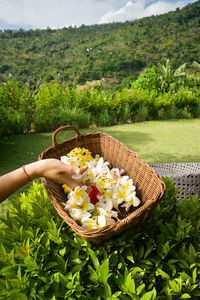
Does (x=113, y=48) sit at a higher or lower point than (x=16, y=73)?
higher

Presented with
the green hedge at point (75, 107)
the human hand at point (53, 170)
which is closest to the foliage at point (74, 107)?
the green hedge at point (75, 107)

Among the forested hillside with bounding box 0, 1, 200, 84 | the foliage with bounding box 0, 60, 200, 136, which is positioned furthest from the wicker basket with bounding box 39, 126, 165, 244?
the forested hillside with bounding box 0, 1, 200, 84

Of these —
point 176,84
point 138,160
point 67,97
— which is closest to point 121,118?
point 67,97

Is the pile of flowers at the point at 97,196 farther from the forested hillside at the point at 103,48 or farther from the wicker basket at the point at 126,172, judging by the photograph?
the forested hillside at the point at 103,48

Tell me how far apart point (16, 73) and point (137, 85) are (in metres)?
21.4

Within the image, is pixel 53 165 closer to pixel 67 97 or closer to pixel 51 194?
pixel 51 194

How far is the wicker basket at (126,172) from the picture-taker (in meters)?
0.97

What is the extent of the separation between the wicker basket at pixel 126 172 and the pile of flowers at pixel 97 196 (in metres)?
0.06

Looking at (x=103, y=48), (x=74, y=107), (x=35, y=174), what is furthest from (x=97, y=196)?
(x=103, y=48)

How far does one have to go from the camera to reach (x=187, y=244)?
126cm

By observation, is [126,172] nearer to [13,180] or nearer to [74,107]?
[13,180]

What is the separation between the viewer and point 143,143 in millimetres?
5738

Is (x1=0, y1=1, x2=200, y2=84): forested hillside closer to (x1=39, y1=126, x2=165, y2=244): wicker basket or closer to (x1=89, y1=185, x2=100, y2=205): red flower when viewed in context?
(x1=39, y1=126, x2=165, y2=244): wicker basket

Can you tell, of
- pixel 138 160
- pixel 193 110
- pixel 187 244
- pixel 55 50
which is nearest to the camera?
pixel 187 244
